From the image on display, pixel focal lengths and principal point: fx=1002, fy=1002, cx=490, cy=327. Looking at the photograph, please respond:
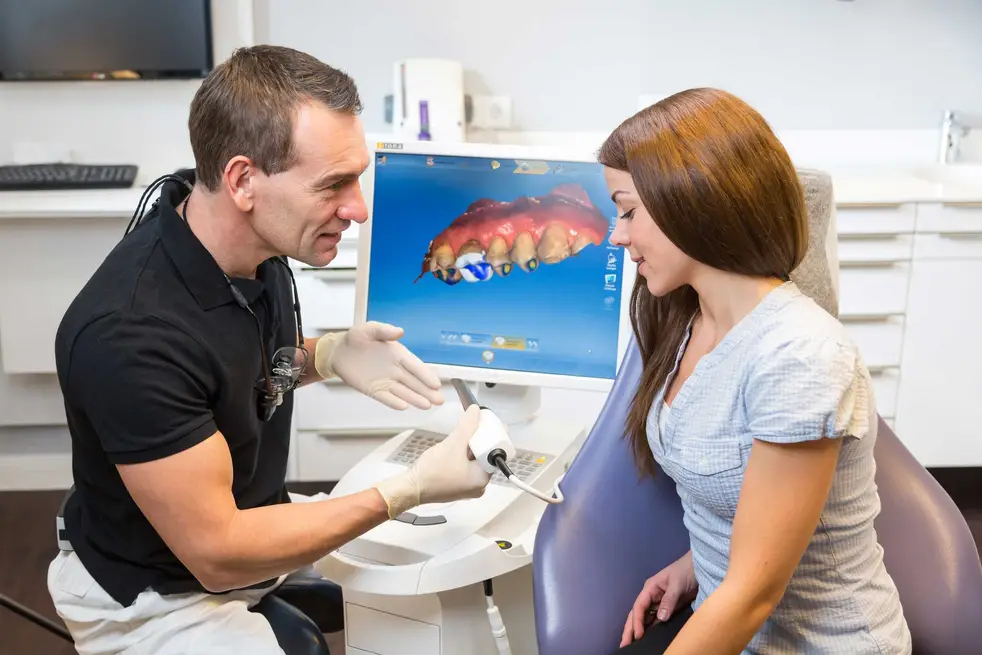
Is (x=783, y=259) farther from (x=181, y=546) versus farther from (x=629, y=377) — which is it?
(x=181, y=546)

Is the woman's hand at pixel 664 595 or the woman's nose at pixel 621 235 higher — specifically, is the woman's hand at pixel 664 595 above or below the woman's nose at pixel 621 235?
below

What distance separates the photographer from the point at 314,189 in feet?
4.23

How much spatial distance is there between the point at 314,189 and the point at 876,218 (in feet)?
6.17

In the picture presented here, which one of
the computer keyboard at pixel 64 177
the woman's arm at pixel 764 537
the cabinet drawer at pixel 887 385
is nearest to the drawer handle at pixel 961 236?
the cabinet drawer at pixel 887 385

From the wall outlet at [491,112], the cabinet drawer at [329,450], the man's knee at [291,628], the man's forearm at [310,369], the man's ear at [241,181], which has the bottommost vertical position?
the cabinet drawer at [329,450]

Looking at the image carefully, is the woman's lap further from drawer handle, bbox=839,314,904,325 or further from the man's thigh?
drawer handle, bbox=839,314,904,325

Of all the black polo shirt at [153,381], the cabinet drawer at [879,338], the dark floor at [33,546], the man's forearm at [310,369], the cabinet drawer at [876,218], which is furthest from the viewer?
the cabinet drawer at [879,338]

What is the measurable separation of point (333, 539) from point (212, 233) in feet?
1.42

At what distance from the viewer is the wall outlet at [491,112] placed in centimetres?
306

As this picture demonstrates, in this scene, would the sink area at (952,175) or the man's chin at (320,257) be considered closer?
the man's chin at (320,257)

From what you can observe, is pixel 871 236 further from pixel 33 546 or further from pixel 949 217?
pixel 33 546

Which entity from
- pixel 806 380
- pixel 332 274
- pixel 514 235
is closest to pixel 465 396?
pixel 514 235

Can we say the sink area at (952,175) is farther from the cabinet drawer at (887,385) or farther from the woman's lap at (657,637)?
the woman's lap at (657,637)

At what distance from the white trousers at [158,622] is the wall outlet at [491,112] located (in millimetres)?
1985
